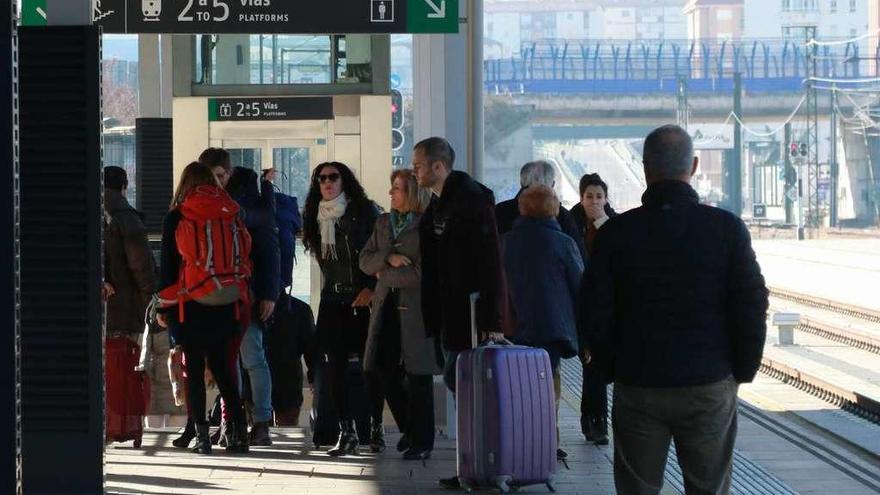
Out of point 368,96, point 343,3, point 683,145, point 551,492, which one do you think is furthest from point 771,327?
point 683,145

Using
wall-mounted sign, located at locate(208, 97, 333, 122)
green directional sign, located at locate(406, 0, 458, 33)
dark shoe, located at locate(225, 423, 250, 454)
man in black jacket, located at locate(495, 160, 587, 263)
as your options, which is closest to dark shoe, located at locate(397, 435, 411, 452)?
dark shoe, located at locate(225, 423, 250, 454)

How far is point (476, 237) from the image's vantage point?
7496mm

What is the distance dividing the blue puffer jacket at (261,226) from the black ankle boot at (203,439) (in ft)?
2.32

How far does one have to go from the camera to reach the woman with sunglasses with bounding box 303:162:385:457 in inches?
343

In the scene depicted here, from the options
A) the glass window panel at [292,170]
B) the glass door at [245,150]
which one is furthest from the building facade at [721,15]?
the glass door at [245,150]

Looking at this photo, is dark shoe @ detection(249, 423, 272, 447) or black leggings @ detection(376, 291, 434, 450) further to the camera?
dark shoe @ detection(249, 423, 272, 447)

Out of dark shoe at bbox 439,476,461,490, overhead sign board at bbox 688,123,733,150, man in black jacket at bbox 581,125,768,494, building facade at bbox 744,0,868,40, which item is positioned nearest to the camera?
man in black jacket at bbox 581,125,768,494

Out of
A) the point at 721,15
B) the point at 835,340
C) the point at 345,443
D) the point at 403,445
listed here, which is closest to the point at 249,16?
the point at 345,443

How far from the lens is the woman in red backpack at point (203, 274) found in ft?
27.2

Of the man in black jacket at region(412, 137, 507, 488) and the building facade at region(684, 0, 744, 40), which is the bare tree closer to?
the man in black jacket at region(412, 137, 507, 488)

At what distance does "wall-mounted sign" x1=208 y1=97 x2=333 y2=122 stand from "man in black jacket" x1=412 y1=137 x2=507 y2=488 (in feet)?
16.6

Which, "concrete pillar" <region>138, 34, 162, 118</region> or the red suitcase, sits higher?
"concrete pillar" <region>138, 34, 162, 118</region>

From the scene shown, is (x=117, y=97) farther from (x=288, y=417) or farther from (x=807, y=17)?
(x=807, y=17)

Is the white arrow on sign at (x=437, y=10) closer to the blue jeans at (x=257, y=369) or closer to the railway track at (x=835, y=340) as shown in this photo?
the blue jeans at (x=257, y=369)
